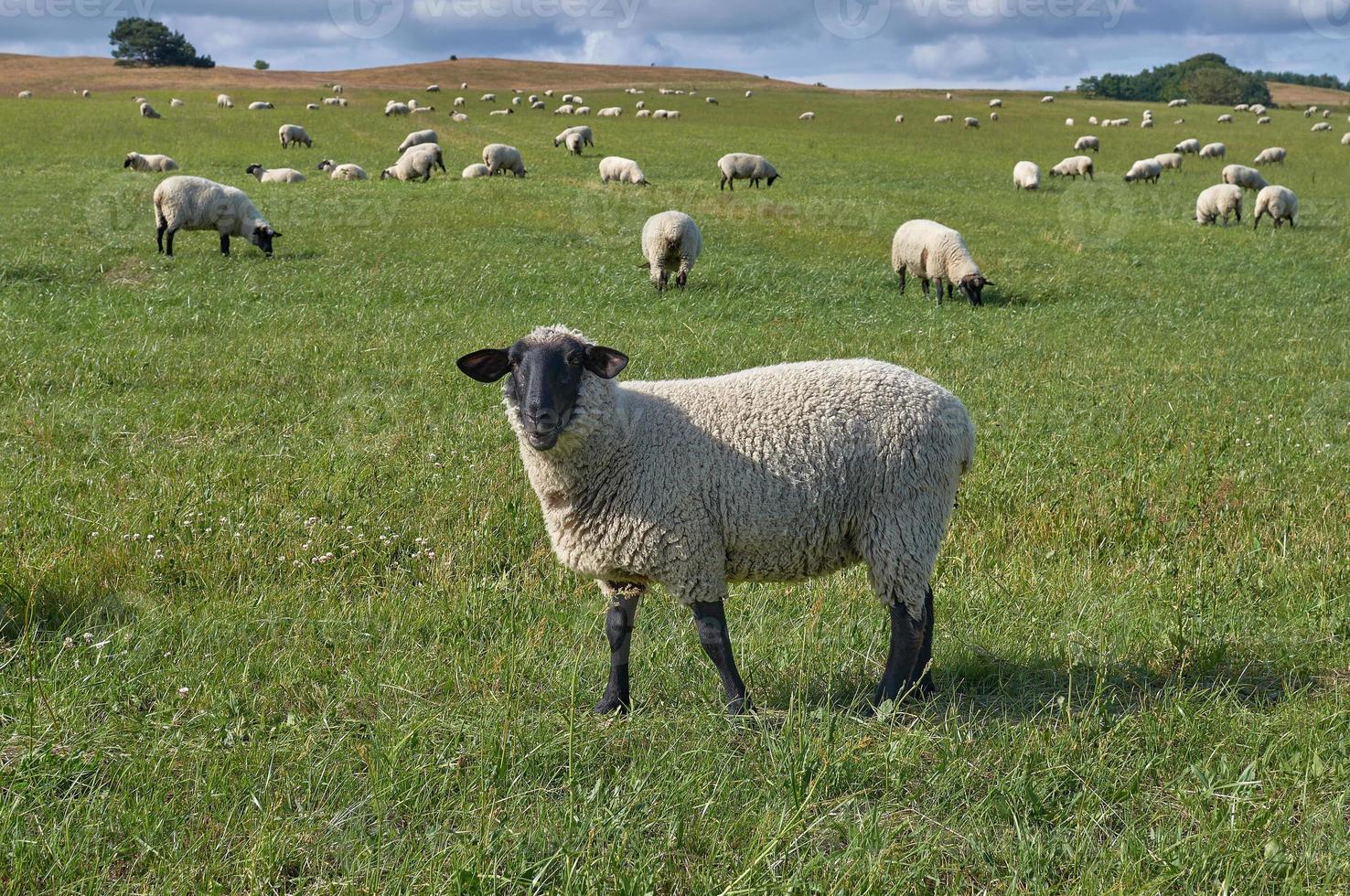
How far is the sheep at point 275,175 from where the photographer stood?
34.8 metres

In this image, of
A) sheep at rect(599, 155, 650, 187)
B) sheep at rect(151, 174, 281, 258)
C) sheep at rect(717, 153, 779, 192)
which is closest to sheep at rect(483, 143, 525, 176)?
sheep at rect(599, 155, 650, 187)

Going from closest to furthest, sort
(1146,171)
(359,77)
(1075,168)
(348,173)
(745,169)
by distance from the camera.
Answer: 1. (348,173)
2. (745,169)
3. (1146,171)
4. (1075,168)
5. (359,77)

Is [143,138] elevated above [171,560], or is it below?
above

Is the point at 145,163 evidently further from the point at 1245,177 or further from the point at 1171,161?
the point at 1171,161

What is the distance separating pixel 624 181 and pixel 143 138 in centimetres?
2257

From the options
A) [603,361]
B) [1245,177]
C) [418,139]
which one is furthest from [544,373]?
[418,139]

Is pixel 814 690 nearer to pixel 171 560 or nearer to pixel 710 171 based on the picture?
pixel 171 560

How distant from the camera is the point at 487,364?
16.4 ft

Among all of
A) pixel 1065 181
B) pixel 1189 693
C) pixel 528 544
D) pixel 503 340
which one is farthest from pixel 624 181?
pixel 1189 693

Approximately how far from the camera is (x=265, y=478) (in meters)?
7.82

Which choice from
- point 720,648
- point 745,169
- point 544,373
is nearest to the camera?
→ point 544,373

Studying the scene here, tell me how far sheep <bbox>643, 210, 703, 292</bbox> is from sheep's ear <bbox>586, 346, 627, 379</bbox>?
1419 centimetres

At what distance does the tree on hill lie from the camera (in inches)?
4122

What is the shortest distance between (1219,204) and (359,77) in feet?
258
